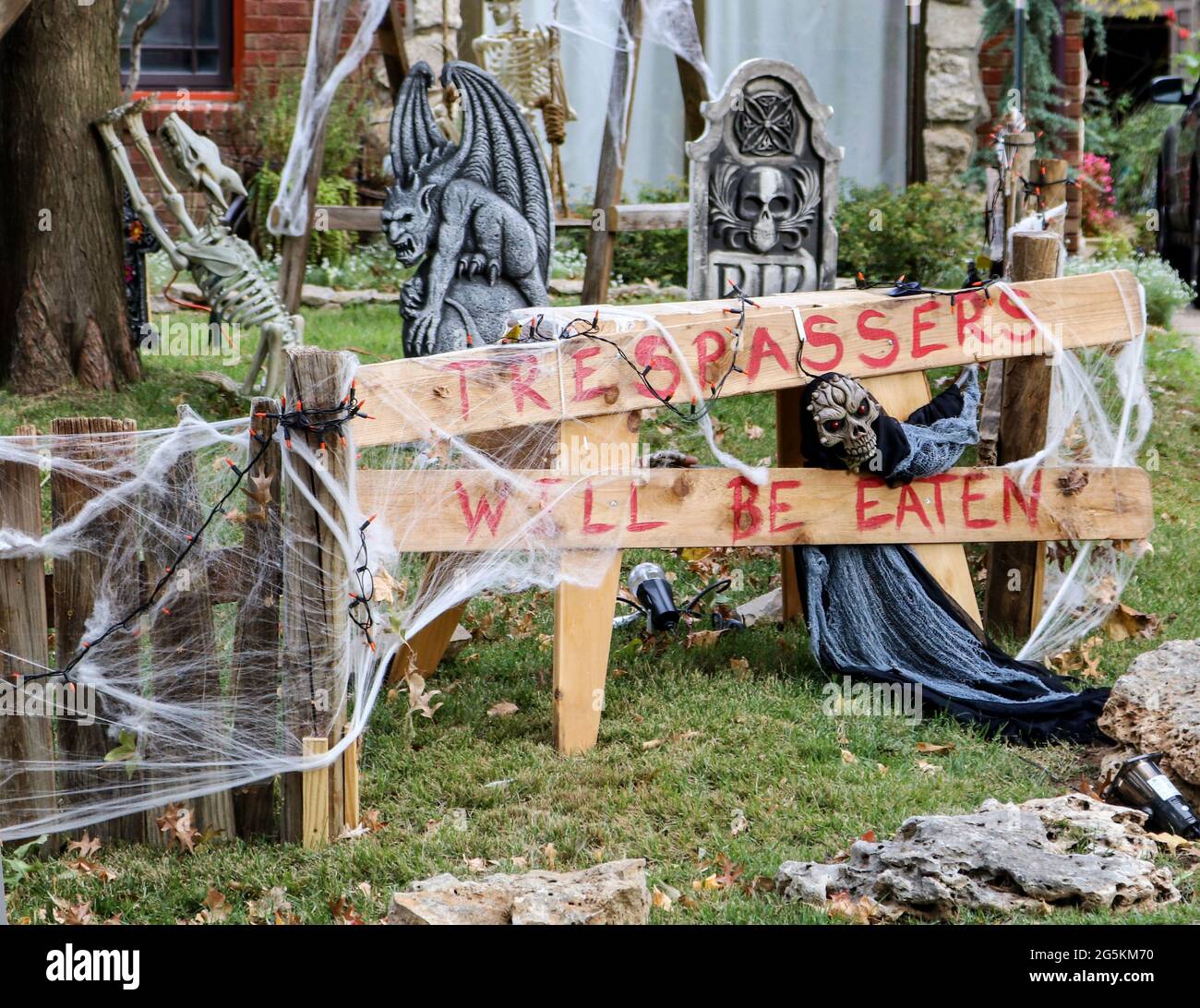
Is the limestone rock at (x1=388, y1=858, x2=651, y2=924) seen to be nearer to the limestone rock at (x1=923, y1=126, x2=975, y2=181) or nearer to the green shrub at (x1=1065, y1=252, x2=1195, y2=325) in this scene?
the green shrub at (x1=1065, y1=252, x2=1195, y2=325)

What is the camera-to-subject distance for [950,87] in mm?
13734

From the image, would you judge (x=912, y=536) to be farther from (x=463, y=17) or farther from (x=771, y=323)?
(x=463, y=17)

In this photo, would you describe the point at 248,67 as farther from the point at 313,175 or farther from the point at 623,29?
the point at 623,29

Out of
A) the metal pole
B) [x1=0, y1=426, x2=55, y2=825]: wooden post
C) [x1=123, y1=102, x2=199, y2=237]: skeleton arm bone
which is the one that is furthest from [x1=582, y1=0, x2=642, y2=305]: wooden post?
[x1=0, y1=426, x2=55, y2=825]: wooden post

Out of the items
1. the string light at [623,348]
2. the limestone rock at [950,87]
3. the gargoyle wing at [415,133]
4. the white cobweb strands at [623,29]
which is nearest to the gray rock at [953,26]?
the limestone rock at [950,87]

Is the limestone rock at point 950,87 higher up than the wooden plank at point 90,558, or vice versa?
the limestone rock at point 950,87

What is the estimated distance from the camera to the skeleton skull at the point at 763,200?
863cm

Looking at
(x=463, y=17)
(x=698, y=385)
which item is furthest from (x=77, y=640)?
(x=463, y=17)

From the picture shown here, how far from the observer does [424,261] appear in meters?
7.70

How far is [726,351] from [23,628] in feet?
8.36

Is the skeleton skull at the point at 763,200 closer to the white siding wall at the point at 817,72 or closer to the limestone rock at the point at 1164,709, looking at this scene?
the limestone rock at the point at 1164,709

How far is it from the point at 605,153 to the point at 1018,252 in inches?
157

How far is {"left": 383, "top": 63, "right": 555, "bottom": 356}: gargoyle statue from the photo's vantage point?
7609 millimetres

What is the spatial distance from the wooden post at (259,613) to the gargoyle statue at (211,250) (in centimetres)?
391
